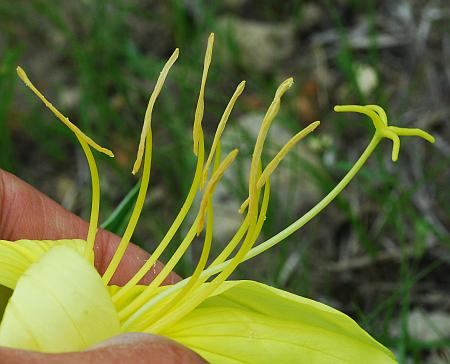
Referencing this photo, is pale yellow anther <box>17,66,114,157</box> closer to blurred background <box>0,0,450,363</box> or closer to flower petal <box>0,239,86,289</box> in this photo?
flower petal <box>0,239,86,289</box>

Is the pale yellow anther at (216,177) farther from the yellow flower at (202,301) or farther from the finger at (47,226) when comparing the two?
the finger at (47,226)

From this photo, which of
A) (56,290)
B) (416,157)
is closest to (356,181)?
(416,157)

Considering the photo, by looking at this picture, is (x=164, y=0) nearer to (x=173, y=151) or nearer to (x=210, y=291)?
(x=173, y=151)

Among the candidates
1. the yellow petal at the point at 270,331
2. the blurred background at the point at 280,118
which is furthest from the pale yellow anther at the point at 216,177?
the blurred background at the point at 280,118

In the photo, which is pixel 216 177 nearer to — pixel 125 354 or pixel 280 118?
pixel 125 354

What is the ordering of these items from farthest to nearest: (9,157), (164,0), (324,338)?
(164,0) < (9,157) < (324,338)

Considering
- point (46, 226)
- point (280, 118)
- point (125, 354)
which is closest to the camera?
point (125, 354)


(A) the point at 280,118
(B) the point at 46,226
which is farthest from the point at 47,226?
(A) the point at 280,118
